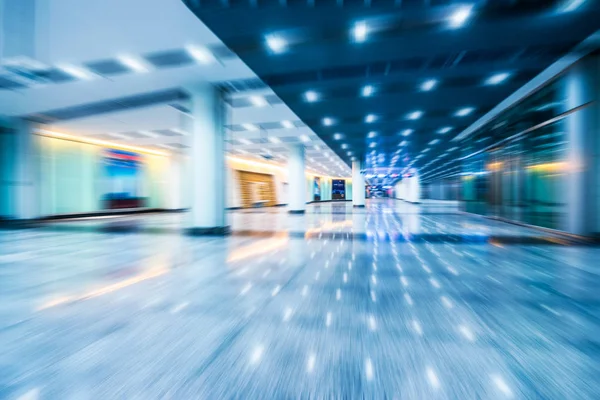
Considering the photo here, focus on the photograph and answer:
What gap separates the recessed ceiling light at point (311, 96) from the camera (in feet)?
31.9

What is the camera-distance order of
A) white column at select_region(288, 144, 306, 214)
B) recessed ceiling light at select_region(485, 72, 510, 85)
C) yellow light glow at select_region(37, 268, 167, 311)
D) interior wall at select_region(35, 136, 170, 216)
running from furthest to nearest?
white column at select_region(288, 144, 306, 214), interior wall at select_region(35, 136, 170, 216), recessed ceiling light at select_region(485, 72, 510, 85), yellow light glow at select_region(37, 268, 167, 311)

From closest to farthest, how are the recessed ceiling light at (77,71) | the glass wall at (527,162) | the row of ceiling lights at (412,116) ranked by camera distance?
1. the recessed ceiling light at (77,71)
2. the glass wall at (527,162)
3. the row of ceiling lights at (412,116)

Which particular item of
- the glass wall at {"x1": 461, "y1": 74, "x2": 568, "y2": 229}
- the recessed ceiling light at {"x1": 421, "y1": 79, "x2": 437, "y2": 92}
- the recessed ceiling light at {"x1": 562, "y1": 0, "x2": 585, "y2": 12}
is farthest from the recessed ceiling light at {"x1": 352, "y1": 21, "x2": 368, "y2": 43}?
the glass wall at {"x1": 461, "y1": 74, "x2": 568, "y2": 229}

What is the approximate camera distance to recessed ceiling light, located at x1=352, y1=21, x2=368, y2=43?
234 inches

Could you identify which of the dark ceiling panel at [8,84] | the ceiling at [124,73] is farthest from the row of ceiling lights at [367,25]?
the dark ceiling panel at [8,84]

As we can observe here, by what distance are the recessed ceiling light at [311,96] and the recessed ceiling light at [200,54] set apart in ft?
11.3

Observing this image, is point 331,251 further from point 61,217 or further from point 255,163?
point 255,163

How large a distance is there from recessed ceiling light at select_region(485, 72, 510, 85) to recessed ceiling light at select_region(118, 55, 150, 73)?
10.4 metres

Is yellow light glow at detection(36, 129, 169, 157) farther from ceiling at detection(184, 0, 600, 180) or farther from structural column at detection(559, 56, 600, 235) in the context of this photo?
structural column at detection(559, 56, 600, 235)

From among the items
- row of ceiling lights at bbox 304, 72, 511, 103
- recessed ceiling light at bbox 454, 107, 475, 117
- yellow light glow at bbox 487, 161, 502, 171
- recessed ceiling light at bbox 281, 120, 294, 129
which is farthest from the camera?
recessed ceiling light at bbox 281, 120, 294, 129

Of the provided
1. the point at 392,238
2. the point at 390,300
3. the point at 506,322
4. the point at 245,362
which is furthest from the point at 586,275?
the point at 245,362

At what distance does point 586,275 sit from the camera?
455 cm

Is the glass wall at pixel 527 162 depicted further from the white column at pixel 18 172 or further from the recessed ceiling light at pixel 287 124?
the white column at pixel 18 172

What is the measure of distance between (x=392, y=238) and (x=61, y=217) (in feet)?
64.6
